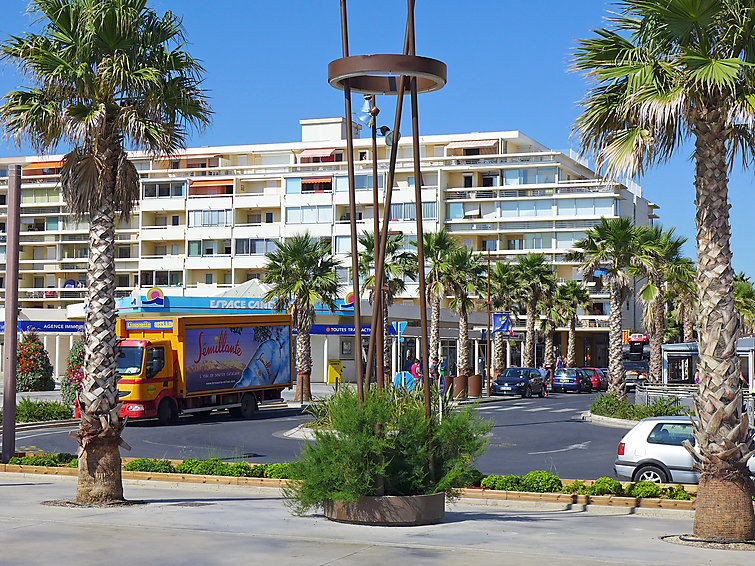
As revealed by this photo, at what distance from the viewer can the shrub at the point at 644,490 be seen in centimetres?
1491

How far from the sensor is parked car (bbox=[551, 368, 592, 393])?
59.3 m

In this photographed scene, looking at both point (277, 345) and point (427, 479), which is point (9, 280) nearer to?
point (427, 479)

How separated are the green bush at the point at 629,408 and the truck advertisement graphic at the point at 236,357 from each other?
11.2 meters

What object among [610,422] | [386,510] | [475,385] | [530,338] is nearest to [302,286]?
[475,385]

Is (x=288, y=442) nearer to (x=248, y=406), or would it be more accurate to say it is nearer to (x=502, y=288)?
(x=248, y=406)

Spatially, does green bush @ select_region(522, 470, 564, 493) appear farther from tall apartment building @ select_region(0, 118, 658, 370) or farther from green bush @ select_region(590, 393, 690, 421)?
tall apartment building @ select_region(0, 118, 658, 370)

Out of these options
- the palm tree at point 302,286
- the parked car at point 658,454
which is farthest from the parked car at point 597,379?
the parked car at point 658,454

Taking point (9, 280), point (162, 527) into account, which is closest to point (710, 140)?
point (162, 527)

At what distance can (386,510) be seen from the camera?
12219 mm

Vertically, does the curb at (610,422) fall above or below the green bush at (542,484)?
below

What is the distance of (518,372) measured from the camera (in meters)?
52.0

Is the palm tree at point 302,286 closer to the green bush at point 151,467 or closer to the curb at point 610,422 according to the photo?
the curb at point 610,422

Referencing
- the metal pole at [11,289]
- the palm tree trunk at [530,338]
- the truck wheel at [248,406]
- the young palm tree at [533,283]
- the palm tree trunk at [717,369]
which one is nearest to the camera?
the palm tree trunk at [717,369]

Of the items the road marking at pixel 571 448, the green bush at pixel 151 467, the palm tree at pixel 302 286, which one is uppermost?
the palm tree at pixel 302 286
